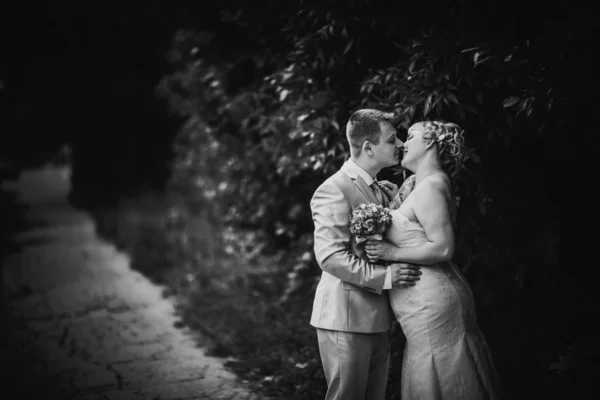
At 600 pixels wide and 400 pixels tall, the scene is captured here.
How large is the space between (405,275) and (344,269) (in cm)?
33

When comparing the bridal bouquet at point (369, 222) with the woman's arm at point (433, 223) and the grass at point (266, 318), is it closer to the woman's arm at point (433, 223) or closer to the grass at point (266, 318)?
the woman's arm at point (433, 223)

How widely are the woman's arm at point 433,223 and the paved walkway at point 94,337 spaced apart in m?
2.53

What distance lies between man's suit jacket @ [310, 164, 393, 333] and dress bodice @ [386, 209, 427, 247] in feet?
0.63

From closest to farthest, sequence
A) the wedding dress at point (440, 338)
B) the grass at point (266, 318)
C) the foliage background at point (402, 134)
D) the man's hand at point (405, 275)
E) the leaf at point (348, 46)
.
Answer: the wedding dress at point (440, 338), the man's hand at point (405, 275), the foliage background at point (402, 134), the leaf at point (348, 46), the grass at point (266, 318)

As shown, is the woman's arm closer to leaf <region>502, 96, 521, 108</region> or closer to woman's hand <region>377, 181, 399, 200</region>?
woman's hand <region>377, 181, 399, 200</region>

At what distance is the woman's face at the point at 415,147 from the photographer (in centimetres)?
300

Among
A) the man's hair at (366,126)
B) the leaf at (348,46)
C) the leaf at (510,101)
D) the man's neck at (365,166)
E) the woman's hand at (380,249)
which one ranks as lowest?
the woman's hand at (380,249)

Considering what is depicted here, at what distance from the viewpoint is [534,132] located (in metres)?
3.65

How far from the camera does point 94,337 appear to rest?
6402mm

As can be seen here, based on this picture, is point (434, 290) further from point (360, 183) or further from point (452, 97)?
A: point (452, 97)

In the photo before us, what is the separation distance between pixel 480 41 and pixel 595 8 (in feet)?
2.23

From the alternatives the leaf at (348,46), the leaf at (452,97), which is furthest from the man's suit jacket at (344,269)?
the leaf at (348,46)

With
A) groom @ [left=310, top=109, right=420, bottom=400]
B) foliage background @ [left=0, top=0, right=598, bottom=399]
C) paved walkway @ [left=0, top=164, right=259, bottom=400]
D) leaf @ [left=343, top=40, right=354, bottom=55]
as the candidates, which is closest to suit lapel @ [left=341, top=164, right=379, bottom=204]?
groom @ [left=310, top=109, right=420, bottom=400]

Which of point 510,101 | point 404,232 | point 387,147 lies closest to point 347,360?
point 404,232
